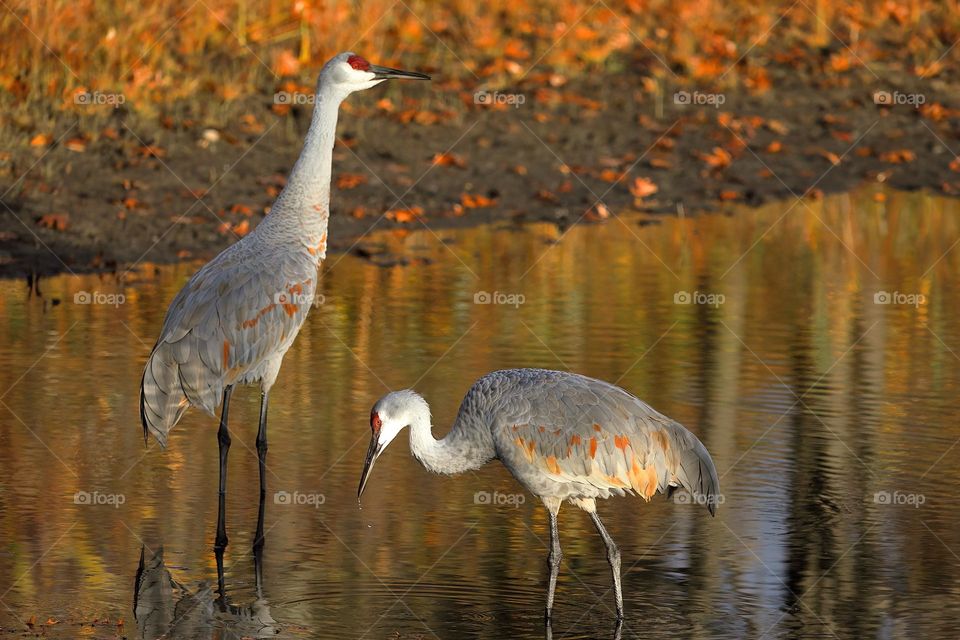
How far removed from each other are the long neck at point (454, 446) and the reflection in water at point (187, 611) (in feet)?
3.06

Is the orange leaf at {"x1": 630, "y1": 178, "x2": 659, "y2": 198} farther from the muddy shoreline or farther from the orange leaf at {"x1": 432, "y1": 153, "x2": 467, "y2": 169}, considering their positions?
the orange leaf at {"x1": 432, "y1": 153, "x2": 467, "y2": 169}

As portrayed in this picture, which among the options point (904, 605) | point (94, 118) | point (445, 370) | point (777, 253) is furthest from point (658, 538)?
point (94, 118)

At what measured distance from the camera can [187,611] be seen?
763 centimetres

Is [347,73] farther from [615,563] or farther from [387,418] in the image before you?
[615,563]

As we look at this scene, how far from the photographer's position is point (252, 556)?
8.45 m

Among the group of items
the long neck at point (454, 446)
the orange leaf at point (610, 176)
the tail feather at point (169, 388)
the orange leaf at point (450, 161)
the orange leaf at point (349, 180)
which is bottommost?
the long neck at point (454, 446)

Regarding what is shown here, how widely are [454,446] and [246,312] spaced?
1.60 metres

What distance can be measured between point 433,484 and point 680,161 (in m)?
10.0

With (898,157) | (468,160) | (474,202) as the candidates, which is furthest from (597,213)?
(898,157)

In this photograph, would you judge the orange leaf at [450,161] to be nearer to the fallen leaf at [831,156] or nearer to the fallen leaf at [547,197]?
the fallen leaf at [547,197]

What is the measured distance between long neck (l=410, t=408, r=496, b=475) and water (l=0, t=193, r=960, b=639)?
1.46 ft

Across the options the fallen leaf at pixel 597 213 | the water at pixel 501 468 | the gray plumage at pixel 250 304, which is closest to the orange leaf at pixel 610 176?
the fallen leaf at pixel 597 213

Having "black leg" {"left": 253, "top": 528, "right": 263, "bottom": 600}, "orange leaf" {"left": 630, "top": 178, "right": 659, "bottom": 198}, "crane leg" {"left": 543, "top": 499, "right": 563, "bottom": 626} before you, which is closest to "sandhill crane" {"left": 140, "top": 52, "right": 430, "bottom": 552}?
"black leg" {"left": 253, "top": 528, "right": 263, "bottom": 600}

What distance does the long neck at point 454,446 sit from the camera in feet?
26.9
